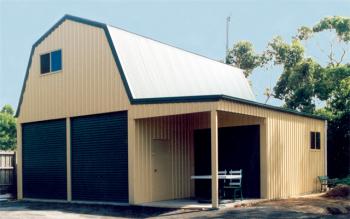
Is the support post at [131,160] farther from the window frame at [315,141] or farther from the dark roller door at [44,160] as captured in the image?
the window frame at [315,141]

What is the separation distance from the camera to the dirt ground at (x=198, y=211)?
1344 centimetres

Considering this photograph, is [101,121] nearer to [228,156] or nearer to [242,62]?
[228,156]

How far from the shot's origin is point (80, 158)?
1845 cm

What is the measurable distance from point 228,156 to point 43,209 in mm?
7099

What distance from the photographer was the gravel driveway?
1328 cm

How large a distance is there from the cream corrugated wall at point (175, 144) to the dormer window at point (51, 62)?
17.0 feet

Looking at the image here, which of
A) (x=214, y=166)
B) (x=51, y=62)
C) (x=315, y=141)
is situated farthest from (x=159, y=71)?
(x=315, y=141)

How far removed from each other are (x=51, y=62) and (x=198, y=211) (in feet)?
31.9

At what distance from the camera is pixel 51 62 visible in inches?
797

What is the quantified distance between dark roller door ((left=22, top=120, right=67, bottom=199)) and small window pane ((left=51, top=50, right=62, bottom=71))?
2.21 metres

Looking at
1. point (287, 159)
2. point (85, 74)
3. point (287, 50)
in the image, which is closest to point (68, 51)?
point (85, 74)

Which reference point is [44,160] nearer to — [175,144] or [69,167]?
[69,167]

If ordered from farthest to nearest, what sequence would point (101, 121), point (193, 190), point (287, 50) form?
point (287, 50) → point (193, 190) → point (101, 121)

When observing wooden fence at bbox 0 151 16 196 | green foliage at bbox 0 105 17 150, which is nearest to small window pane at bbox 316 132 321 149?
wooden fence at bbox 0 151 16 196
